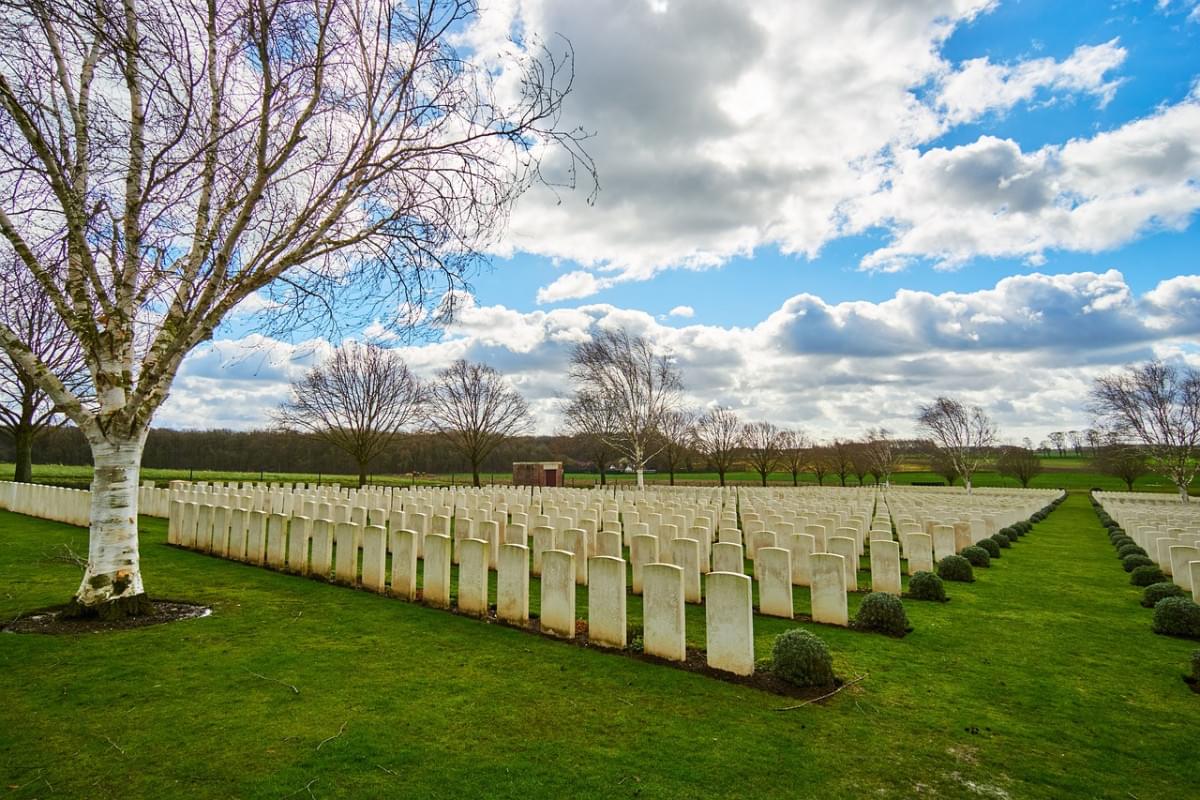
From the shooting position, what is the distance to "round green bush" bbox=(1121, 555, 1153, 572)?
32.6ft

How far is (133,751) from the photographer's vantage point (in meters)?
3.36

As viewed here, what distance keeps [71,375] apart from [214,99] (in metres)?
16.5

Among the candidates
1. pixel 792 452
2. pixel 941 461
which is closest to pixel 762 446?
pixel 792 452

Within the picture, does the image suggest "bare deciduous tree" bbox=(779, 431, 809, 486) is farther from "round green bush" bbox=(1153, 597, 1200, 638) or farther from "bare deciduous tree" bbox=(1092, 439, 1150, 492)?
"round green bush" bbox=(1153, 597, 1200, 638)

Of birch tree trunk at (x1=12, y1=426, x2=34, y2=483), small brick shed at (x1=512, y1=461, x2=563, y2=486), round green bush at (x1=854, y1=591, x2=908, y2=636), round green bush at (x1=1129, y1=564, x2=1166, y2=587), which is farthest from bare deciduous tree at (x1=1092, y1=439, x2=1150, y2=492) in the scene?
birch tree trunk at (x1=12, y1=426, x2=34, y2=483)

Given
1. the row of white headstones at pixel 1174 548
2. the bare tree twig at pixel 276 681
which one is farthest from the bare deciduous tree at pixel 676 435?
the bare tree twig at pixel 276 681

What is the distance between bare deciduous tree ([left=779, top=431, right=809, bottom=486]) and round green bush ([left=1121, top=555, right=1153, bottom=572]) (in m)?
41.4

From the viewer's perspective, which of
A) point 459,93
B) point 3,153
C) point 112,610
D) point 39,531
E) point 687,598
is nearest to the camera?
point 3,153

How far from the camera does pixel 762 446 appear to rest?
A: 5369 centimetres

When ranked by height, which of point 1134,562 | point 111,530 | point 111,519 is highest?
point 111,519

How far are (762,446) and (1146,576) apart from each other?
149 feet

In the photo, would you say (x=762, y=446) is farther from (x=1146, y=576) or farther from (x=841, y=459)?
(x=1146, y=576)

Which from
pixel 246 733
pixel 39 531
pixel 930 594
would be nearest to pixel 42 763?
pixel 246 733

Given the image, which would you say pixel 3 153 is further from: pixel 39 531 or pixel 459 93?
pixel 39 531
